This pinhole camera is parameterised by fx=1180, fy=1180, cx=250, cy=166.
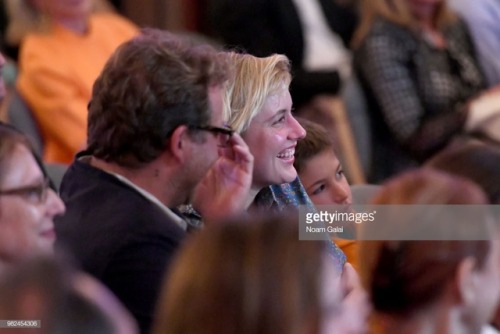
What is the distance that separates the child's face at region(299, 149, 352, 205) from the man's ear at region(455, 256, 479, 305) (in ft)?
3.05

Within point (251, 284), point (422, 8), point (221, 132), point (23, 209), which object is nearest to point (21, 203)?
point (23, 209)

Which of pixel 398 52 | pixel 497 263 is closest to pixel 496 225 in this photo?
pixel 497 263

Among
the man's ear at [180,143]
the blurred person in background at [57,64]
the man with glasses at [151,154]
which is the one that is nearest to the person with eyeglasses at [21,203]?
the man with glasses at [151,154]

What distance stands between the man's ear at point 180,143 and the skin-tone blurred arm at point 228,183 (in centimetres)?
10

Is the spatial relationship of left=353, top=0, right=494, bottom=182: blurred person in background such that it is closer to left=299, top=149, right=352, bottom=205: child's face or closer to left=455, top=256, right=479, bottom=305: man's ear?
left=299, top=149, right=352, bottom=205: child's face

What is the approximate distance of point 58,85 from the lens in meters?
3.76

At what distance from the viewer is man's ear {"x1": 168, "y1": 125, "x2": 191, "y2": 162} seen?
2.26 m

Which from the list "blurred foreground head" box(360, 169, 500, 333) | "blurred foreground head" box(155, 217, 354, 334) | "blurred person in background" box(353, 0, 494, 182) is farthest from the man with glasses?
"blurred person in background" box(353, 0, 494, 182)

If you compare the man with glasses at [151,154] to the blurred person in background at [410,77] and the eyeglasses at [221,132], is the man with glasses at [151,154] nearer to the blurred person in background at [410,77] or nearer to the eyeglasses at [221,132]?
the eyeglasses at [221,132]

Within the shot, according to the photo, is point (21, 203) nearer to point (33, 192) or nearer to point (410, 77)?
point (33, 192)

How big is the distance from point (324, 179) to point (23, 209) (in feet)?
2.95

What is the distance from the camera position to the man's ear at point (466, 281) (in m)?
1.68

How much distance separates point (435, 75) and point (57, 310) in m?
2.87

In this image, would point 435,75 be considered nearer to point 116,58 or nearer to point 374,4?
point 374,4
